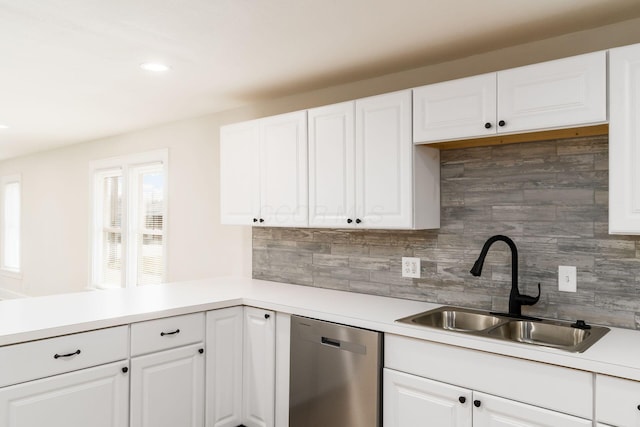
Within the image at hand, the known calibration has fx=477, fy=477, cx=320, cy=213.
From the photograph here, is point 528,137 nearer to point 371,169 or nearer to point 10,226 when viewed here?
point 371,169

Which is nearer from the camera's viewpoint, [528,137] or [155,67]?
[528,137]

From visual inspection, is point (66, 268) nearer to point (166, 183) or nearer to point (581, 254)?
point (166, 183)

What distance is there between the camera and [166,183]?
448 centimetres

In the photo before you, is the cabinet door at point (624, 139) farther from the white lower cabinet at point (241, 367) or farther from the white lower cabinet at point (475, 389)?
the white lower cabinet at point (241, 367)

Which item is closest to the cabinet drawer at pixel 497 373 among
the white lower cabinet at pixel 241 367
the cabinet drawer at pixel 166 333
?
the white lower cabinet at pixel 241 367

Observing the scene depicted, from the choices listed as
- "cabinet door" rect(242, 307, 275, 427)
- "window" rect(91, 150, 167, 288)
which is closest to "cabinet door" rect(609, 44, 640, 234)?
"cabinet door" rect(242, 307, 275, 427)

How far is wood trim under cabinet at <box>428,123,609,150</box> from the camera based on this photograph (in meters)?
2.12

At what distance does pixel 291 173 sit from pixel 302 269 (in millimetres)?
751

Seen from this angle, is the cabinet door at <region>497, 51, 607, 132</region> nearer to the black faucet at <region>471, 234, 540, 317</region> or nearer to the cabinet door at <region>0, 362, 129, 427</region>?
the black faucet at <region>471, 234, 540, 317</region>

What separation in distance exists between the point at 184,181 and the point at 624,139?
3.45m

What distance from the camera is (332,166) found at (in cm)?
281

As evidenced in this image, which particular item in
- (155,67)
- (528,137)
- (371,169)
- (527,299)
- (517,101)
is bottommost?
(527,299)

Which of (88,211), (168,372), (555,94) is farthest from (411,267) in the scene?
(88,211)

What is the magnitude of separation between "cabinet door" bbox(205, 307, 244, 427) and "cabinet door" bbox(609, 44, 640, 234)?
2019mm
